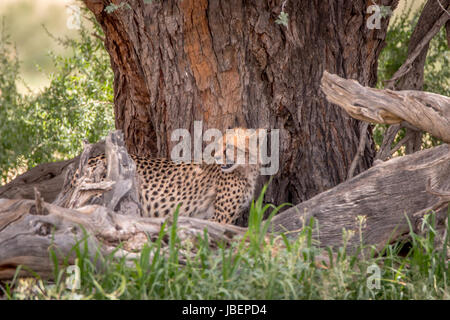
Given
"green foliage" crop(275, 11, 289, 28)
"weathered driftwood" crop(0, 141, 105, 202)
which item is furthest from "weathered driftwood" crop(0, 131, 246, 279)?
"weathered driftwood" crop(0, 141, 105, 202)

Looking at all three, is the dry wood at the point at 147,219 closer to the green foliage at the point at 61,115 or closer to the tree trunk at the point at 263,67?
the tree trunk at the point at 263,67

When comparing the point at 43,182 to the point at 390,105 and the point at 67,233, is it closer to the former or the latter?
the point at 67,233

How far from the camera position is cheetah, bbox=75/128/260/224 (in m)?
4.53

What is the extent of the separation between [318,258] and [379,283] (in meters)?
0.48

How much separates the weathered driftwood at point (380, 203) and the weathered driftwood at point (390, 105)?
423 mm

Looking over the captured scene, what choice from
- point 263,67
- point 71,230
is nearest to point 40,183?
point 263,67

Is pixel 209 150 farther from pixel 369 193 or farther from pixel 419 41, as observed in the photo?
pixel 419 41

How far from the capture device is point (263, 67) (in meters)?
4.77

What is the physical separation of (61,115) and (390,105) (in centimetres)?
410

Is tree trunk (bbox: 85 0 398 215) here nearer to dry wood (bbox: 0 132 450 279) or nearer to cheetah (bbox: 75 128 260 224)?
cheetah (bbox: 75 128 260 224)

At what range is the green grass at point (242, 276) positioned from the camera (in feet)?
9.87

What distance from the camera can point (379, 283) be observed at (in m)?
3.18

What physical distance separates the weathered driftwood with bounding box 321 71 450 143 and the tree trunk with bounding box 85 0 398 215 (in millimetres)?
1289

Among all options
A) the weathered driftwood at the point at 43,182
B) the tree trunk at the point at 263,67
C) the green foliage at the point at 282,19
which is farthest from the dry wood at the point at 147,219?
the weathered driftwood at the point at 43,182
